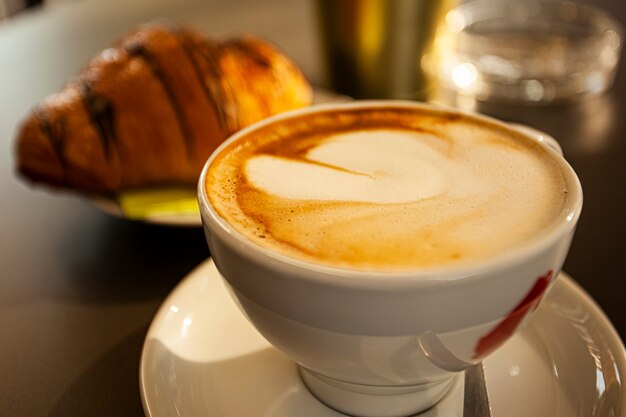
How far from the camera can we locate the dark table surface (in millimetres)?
571

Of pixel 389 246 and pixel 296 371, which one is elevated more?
pixel 389 246

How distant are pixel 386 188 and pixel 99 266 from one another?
378 mm

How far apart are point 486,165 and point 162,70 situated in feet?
1.67

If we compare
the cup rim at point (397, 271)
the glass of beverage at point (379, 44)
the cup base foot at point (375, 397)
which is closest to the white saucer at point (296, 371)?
the cup base foot at point (375, 397)

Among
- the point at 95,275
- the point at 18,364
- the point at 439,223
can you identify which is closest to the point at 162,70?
the point at 95,275

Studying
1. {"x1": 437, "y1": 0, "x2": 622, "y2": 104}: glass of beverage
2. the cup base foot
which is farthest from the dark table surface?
the cup base foot

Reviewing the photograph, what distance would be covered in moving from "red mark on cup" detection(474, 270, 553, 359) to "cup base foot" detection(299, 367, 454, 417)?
0.19 feet

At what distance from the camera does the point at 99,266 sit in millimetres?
729

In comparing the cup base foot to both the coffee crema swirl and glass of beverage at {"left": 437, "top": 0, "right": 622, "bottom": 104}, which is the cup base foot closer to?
the coffee crema swirl

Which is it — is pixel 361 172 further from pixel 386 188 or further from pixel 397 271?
pixel 397 271

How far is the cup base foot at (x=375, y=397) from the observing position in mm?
478

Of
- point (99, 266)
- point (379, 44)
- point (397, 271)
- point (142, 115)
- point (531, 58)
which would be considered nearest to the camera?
point (397, 271)

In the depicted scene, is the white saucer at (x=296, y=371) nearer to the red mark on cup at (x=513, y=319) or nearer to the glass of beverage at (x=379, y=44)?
the red mark on cup at (x=513, y=319)

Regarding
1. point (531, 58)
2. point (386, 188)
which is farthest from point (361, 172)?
point (531, 58)
